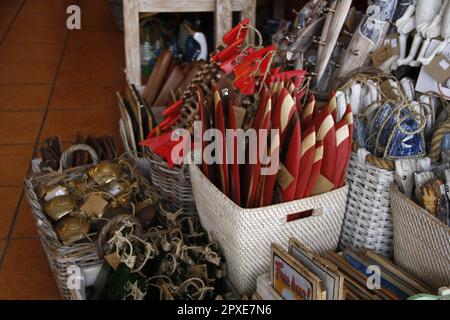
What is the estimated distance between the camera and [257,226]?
147cm

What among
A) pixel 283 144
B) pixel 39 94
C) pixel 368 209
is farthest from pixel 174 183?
pixel 39 94

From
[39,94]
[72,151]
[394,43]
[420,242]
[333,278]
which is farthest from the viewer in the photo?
[39,94]

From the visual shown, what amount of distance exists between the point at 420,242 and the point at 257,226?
1.31 ft

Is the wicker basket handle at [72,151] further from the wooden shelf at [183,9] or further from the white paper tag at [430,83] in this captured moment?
the white paper tag at [430,83]

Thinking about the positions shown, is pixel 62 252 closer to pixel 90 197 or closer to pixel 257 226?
pixel 90 197

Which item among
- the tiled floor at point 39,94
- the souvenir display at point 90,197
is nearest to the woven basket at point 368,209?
the souvenir display at point 90,197

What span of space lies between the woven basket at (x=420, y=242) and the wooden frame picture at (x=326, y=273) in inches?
10.6

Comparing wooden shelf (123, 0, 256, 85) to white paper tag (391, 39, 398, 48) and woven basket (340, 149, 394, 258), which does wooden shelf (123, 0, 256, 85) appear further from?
woven basket (340, 149, 394, 258)

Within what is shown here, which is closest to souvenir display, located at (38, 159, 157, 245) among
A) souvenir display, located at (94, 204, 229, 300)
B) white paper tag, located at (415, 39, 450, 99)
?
souvenir display, located at (94, 204, 229, 300)

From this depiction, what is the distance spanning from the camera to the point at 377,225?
1587mm

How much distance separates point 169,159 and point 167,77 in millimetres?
757

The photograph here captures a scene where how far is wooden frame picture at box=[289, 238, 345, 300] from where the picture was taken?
4.15 ft
